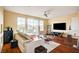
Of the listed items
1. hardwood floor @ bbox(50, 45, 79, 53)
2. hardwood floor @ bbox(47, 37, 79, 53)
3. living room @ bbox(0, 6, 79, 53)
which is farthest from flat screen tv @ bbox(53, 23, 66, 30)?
hardwood floor @ bbox(50, 45, 79, 53)

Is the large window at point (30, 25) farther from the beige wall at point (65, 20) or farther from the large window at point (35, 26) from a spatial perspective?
the beige wall at point (65, 20)

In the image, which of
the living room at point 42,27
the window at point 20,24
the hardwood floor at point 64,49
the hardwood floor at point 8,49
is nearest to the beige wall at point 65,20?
the living room at point 42,27

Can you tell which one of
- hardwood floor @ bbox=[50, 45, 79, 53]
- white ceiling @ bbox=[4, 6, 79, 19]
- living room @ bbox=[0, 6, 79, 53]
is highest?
white ceiling @ bbox=[4, 6, 79, 19]

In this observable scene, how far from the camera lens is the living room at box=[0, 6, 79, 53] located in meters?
1.62

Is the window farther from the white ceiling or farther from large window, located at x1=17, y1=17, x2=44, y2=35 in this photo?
the white ceiling

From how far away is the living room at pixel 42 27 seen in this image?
1.62m

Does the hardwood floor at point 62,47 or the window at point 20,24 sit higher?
the window at point 20,24

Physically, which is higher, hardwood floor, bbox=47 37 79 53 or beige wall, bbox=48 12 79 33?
beige wall, bbox=48 12 79 33

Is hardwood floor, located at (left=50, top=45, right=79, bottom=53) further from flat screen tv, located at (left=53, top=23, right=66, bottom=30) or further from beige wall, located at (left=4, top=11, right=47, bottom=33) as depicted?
beige wall, located at (left=4, top=11, right=47, bottom=33)

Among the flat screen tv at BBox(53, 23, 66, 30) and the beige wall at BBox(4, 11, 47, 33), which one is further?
the flat screen tv at BBox(53, 23, 66, 30)

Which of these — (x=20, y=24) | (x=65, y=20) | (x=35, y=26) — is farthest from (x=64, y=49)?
(x=20, y=24)

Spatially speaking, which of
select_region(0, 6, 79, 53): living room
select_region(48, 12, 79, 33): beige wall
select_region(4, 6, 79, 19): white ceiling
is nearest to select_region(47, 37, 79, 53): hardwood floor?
select_region(0, 6, 79, 53): living room

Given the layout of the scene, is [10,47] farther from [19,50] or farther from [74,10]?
[74,10]
